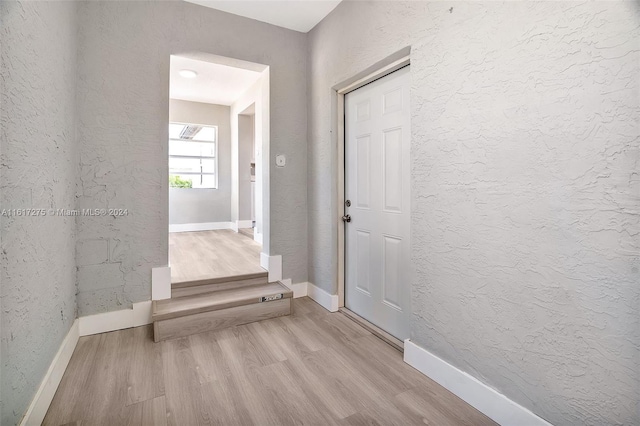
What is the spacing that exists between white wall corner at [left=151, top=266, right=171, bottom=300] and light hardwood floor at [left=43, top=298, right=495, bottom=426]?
29 cm

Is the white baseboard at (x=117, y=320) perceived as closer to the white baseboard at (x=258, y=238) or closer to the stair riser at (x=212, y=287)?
the stair riser at (x=212, y=287)

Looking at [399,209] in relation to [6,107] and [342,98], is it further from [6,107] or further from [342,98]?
[6,107]

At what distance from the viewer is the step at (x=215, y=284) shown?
8.86ft

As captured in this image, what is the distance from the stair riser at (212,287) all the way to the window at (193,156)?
3801 mm

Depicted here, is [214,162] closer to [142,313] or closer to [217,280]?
[217,280]

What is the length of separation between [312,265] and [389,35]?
2129 mm

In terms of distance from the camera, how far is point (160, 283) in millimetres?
2582

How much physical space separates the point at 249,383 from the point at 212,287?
120 cm

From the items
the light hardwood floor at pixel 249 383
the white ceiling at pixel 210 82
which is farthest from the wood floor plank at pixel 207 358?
the white ceiling at pixel 210 82

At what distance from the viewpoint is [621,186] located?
1122 mm

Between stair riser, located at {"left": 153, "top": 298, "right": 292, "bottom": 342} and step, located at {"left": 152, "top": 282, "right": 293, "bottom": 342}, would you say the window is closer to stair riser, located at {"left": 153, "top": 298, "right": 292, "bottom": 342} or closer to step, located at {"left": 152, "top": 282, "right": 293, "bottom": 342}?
step, located at {"left": 152, "top": 282, "right": 293, "bottom": 342}

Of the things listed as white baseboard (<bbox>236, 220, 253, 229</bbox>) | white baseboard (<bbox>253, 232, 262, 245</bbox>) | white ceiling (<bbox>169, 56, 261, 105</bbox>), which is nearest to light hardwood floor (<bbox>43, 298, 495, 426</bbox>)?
white baseboard (<bbox>253, 232, 262, 245</bbox>)

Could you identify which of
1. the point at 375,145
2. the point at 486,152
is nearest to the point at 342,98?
the point at 375,145

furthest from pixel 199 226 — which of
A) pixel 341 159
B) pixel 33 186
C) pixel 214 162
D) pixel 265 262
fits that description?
pixel 33 186
